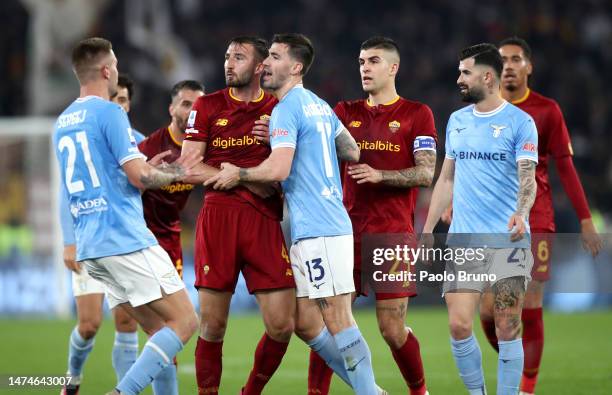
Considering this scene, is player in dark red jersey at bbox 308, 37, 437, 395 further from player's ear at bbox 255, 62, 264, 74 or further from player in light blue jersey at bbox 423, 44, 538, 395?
player's ear at bbox 255, 62, 264, 74

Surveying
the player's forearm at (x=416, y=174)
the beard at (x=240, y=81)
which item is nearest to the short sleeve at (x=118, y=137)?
the beard at (x=240, y=81)

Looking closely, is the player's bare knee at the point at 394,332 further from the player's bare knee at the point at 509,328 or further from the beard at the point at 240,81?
the beard at the point at 240,81

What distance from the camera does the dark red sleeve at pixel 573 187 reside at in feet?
28.1

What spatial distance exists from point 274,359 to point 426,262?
1.40 m

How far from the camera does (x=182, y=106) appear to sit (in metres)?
8.37

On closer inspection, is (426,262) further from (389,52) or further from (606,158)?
(606,158)

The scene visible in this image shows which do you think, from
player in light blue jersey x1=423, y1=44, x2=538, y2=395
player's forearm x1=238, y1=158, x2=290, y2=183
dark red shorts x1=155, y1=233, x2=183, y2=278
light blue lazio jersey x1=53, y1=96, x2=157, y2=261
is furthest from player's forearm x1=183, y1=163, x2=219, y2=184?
player in light blue jersey x1=423, y1=44, x2=538, y2=395

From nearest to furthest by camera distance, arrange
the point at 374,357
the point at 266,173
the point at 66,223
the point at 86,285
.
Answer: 1. the point at 266,173
2. the point at 66,223
3. the point at 86,285
4. the point at 374,357

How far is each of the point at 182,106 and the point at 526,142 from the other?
8.84ft

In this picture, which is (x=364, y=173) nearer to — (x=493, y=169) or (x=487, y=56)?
(x=493, y=169)

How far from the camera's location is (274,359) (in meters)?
7.32

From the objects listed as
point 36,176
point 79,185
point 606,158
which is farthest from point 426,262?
point 606,158

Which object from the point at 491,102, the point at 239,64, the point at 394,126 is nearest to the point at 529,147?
the point at 491,102

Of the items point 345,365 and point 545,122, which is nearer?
point 345,365
